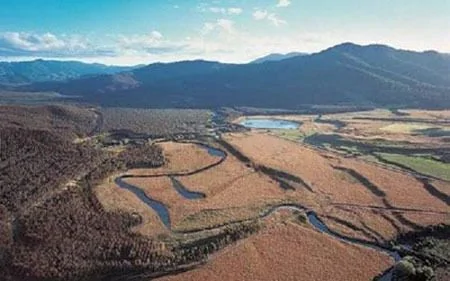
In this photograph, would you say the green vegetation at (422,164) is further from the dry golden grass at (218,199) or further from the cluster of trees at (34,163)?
the cluster of trees at (34,163)

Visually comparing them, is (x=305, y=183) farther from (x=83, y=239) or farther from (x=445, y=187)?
(x=83, y=239)

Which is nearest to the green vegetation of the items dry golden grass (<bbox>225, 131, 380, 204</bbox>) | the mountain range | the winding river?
dry golden grass (<bbox>225, 131, 380, 204</bbox>)

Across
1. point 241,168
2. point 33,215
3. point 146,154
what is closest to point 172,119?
point 146,154

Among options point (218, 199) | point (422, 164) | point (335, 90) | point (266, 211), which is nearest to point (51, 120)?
point (218, 199)

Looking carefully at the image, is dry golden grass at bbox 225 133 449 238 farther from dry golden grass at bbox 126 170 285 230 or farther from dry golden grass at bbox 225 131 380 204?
dry golden grass at bbox 126 170 285 230

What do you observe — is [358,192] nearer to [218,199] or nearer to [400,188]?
[400,188]

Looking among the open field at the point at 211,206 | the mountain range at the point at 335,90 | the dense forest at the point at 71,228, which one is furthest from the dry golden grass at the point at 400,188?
the mountain range at the point at 335,90

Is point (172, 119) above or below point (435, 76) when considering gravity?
below
